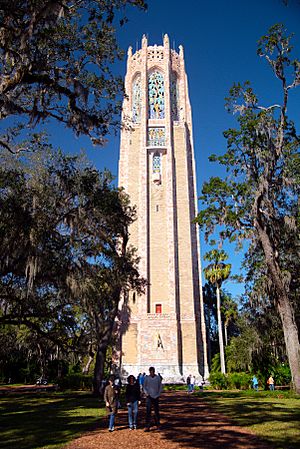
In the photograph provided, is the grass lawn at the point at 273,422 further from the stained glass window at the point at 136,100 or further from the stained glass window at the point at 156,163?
the stained glass window at the point at 136,100

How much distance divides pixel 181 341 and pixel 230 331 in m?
19.4

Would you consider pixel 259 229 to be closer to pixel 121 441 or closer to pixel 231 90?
pixel 231 90

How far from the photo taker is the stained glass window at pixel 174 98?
41.5m

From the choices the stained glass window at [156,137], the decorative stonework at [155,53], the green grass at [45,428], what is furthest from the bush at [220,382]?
the decorative stonework at [155,53]

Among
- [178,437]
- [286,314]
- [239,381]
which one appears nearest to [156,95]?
[239,381]

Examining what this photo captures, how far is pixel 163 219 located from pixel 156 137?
9479mm

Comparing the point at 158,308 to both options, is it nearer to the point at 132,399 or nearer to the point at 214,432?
the point at 132,399

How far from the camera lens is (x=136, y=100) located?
139 feet

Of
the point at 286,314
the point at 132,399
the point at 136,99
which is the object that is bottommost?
the point at 132,399

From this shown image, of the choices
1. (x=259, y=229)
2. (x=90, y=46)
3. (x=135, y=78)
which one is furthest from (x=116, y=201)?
(x=135, y=78)

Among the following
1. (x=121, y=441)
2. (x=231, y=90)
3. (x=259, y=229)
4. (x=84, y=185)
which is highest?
(x=231, y=90)

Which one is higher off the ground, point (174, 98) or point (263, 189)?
point (174, 98)

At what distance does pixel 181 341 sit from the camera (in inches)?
1238

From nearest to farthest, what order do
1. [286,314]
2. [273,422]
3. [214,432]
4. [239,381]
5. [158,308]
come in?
1. [214,432]
2. [273,422]
3. [286,314]
4. [239,381]
5. [158,308]
